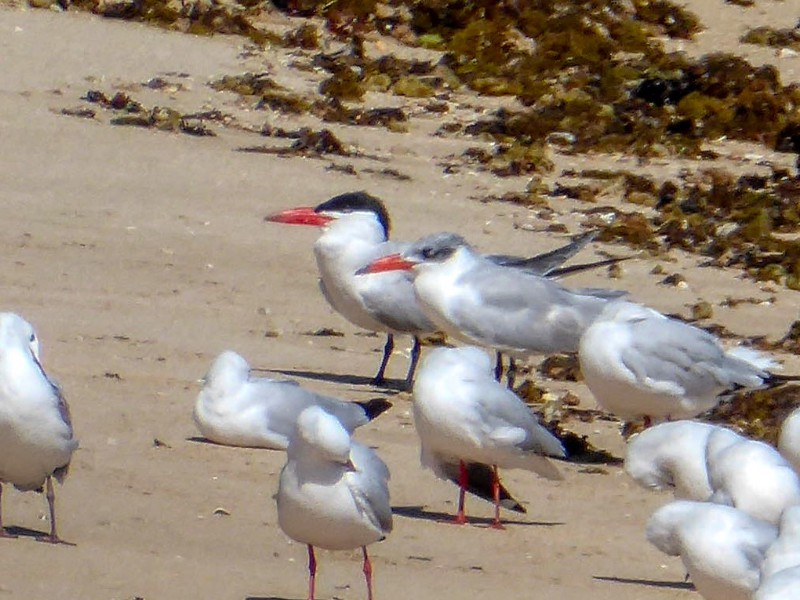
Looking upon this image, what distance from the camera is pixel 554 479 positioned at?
672 cm

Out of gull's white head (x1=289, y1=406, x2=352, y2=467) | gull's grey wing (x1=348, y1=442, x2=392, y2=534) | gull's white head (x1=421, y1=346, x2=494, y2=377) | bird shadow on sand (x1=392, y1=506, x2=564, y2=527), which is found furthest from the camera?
gull's white head (x1=421, y1=346, x2=494, y2=377)

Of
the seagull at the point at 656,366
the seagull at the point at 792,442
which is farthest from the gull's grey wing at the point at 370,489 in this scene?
the seagull at the point at 656,366

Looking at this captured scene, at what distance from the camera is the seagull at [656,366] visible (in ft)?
23.8

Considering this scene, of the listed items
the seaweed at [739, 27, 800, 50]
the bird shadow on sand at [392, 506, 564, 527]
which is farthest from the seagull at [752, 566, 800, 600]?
the seaweed at [739, 27, 800, 50]

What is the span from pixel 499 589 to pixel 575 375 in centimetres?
273

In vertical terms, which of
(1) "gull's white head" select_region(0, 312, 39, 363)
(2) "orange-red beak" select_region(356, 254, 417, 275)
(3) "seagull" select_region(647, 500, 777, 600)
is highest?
(3) "seagull" select_region(647, 500, 777, 600)

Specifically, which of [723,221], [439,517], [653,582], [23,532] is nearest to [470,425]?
[439,517]

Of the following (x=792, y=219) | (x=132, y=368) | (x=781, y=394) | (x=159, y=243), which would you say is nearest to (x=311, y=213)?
(x=159, y=243)

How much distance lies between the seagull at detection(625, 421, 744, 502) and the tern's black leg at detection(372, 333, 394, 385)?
2384 millimetres

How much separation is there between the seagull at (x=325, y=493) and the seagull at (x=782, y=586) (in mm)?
1514

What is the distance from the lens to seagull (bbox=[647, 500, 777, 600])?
459 cm

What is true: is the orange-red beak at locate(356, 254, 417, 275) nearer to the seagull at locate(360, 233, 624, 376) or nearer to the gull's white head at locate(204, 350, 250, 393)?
the seagull at locate(360, 233, 624, 376)

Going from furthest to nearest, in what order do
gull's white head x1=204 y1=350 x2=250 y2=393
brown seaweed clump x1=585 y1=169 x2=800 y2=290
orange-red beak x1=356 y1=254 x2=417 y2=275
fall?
brown seaweed clump x1=585 y1=169 x2=800 y2=290 → orange-red beak x1=356 y1=254 x2=417 y2=275 → gull's white head x1=204 y1=350 x2=250 y2=393

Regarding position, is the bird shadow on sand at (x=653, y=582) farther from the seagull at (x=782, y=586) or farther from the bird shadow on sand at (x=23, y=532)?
the seagull at (x=782, y=586)
